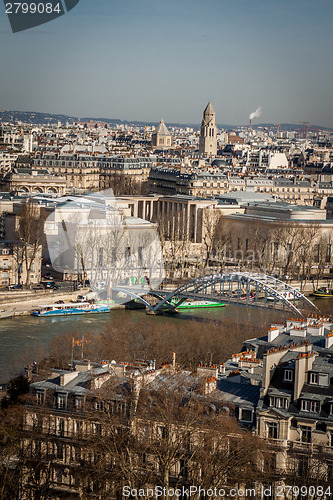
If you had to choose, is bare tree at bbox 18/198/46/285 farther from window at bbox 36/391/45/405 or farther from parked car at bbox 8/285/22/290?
window at bbox 36/391/45/405

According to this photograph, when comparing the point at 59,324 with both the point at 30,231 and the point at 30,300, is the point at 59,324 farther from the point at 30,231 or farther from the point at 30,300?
the point at 30,231

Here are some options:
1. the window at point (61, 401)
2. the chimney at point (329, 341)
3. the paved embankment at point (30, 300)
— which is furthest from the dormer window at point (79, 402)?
the paved embankment at point (30, 300)

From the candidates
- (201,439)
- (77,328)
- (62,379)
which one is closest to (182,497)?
(201,439)

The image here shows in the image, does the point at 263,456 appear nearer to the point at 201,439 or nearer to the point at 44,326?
the point at 201,439

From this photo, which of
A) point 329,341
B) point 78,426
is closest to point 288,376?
point 329,341

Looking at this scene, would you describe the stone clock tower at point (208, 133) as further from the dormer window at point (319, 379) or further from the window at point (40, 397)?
the dormer window at point (319, 379)

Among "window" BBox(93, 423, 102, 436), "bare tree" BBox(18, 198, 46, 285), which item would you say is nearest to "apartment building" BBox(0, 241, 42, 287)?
"bare tree" BBox(18, 198, 46, 285)
